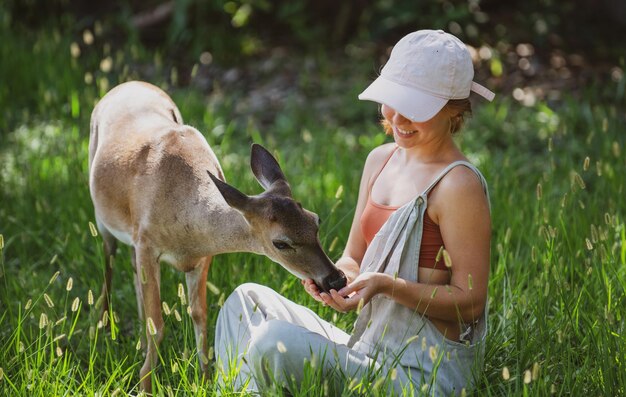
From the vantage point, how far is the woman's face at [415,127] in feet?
11.7

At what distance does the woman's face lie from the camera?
355cm

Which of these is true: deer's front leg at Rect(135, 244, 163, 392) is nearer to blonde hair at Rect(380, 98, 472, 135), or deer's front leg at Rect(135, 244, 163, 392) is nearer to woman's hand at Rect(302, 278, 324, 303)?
woman's hand at Rect(302, 278, 324, 303)

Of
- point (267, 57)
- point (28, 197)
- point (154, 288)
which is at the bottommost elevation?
point (267, 57)

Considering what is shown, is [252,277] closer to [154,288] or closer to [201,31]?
[154,288]

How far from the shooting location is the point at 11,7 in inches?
374

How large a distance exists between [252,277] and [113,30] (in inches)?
223

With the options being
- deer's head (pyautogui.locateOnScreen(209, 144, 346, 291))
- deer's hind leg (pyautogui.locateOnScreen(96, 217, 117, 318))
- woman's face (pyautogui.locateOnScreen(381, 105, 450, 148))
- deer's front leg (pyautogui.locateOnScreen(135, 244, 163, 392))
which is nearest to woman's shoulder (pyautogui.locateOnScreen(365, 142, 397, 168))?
woman's face (pyautogui.locateOnScreen(381, 105, 450, 148))

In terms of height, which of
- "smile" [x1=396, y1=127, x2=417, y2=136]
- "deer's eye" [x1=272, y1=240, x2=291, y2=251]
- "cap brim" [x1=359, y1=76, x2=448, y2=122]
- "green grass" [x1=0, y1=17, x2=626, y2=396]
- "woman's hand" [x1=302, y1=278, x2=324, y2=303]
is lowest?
"green grass" [x1=0, y1=17, x2=626, y2=396]

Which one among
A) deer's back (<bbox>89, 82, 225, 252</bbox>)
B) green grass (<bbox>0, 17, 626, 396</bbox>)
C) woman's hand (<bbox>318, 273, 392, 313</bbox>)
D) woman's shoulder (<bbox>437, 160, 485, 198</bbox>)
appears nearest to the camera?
woman's hand (<bbox>318, 273, 392, 313</bbox>)

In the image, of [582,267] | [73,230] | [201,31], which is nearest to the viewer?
[582,267]

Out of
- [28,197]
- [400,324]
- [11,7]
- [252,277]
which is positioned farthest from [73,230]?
[11,7]

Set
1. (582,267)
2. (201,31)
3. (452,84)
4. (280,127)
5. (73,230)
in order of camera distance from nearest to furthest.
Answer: (452,84)
(582,267)
(73,230)
(280,127)
(201,31)

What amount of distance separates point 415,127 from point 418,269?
525 millimetres

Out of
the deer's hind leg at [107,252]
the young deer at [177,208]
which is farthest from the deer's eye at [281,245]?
the deer's hind leg at [107,252]
